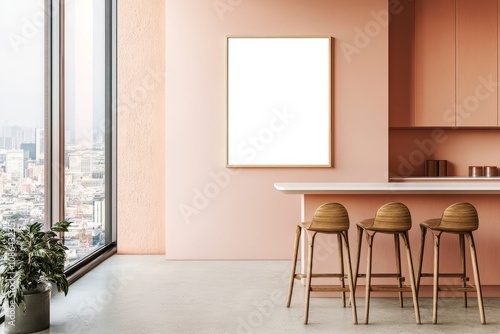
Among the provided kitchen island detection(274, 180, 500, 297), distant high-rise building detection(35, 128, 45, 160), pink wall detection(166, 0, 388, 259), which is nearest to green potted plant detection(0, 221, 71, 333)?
distant high-rise building detection(35, 128, 45, 160)

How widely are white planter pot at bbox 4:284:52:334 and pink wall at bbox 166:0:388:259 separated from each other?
8.23 ft

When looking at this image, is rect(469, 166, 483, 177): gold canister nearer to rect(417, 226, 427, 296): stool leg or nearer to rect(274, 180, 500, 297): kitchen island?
rect(274, 180, 500, 297): kitchen island

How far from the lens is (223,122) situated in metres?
6.04

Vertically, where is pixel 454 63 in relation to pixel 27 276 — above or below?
above

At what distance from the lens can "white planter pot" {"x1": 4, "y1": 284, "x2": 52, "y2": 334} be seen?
3420mm

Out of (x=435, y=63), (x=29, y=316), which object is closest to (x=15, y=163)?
(x=29, y=316)

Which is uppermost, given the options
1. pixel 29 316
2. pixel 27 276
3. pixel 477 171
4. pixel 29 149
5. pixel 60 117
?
pixel 60 117

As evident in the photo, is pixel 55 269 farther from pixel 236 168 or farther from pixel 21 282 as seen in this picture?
pixel 236 168

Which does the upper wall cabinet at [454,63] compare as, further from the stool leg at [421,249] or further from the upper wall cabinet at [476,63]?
the stool leg at [421,249]

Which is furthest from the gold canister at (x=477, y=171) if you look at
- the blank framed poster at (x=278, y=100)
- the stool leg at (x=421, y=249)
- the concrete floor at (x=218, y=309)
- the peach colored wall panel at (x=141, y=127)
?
the peach colored wall panel at (x=141, y=127)

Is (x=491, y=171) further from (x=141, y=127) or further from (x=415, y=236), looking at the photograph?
(x=141, y=127)

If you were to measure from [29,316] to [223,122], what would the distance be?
3232 millimetres

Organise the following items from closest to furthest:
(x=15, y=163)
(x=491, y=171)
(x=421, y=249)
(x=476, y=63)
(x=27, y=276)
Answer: (x=27, y=276)
(x=15, y=163)
(x=421, y=249)
(x=476, y=63)
(x=491, y=171)

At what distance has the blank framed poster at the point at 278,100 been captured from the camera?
6000mm
